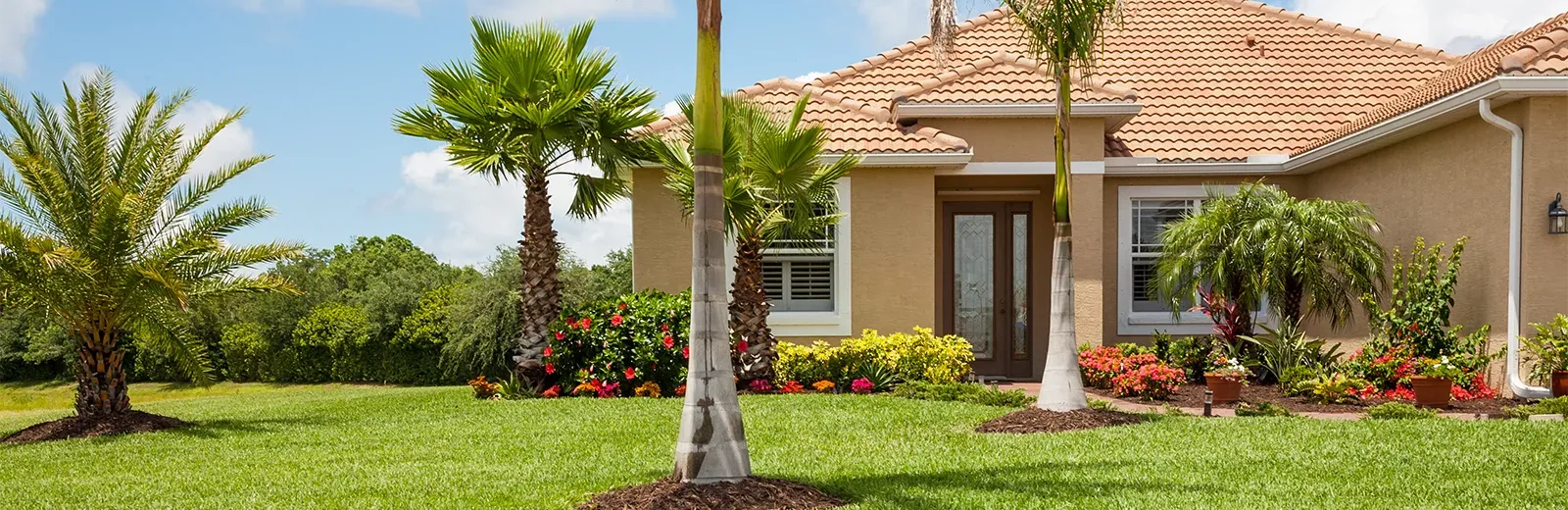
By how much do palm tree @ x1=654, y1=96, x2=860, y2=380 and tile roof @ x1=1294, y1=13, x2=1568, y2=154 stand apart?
6.27 metres

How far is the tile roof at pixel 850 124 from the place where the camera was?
49.2 ft

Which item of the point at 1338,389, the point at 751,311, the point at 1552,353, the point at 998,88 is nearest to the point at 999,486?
the point at 1338,389

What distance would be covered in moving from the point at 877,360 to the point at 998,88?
4.09 meters

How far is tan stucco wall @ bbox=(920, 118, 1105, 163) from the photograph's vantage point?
51.0 feet

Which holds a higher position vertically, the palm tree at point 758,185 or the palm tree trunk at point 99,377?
the palm tree at point 758,185

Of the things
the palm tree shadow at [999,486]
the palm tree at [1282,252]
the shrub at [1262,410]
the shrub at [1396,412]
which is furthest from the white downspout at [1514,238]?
the palm tree shadow at [999,486]

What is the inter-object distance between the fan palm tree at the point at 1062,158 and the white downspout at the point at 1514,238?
4518mm

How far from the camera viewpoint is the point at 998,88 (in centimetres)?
1577

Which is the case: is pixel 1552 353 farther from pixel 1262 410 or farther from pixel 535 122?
pixel 535 122

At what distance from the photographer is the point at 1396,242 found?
14.1 meters

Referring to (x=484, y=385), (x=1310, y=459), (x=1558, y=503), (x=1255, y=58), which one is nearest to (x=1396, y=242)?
(x=1255, y=58)

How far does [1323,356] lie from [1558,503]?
285 inches

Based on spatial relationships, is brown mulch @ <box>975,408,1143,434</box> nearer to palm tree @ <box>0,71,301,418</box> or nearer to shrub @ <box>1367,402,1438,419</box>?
shrub @ <box>1367,402,1438,419</box>

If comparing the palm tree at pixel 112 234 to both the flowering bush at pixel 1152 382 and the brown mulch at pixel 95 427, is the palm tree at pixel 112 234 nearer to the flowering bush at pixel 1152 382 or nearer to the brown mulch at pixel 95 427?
the brown mulch at pixel 95 427
